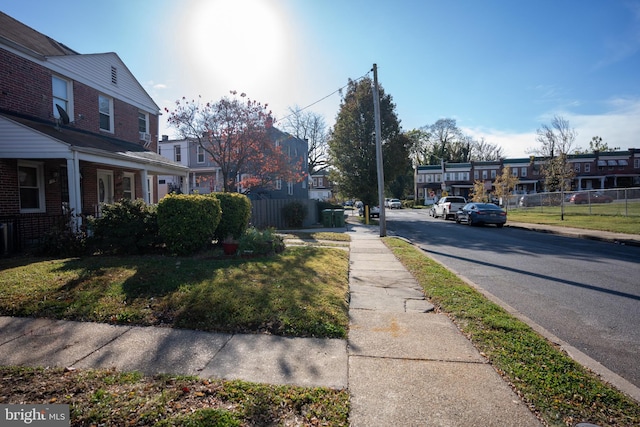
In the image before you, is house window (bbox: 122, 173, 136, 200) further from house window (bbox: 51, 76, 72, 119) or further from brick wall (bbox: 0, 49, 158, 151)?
house window (bbox: 51, 76, 72, 119)

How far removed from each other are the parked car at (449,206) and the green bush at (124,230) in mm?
22888

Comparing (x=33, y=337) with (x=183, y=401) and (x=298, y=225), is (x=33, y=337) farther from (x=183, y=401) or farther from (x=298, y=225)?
(x=298, y=225)

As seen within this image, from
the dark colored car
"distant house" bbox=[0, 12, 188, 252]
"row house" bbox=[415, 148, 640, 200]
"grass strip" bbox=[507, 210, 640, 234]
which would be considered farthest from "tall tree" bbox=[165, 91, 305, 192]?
"row house" bbox=[415, 148, 640, 200]

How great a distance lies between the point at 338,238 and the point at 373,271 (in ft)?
19.3

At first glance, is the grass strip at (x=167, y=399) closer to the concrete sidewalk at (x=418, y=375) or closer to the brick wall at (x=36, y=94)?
the concrete sidewalk at (x=418, y=375)

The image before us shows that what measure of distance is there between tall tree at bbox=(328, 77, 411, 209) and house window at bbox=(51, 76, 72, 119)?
18.7 meters

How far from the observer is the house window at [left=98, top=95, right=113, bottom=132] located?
14797 millimetres

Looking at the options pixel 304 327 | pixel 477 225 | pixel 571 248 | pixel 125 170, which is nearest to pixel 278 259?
pixel 304 327

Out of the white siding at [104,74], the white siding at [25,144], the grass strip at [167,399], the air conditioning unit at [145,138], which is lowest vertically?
the grass strip at [167,399]

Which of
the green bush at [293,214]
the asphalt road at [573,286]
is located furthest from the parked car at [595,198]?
the green bush at [293,214]

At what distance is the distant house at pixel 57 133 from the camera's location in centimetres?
976

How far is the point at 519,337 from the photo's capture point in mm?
3893

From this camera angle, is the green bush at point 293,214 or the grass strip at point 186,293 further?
the green bush at point 293,214

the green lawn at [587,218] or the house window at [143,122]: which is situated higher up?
the house window at [143,122]
